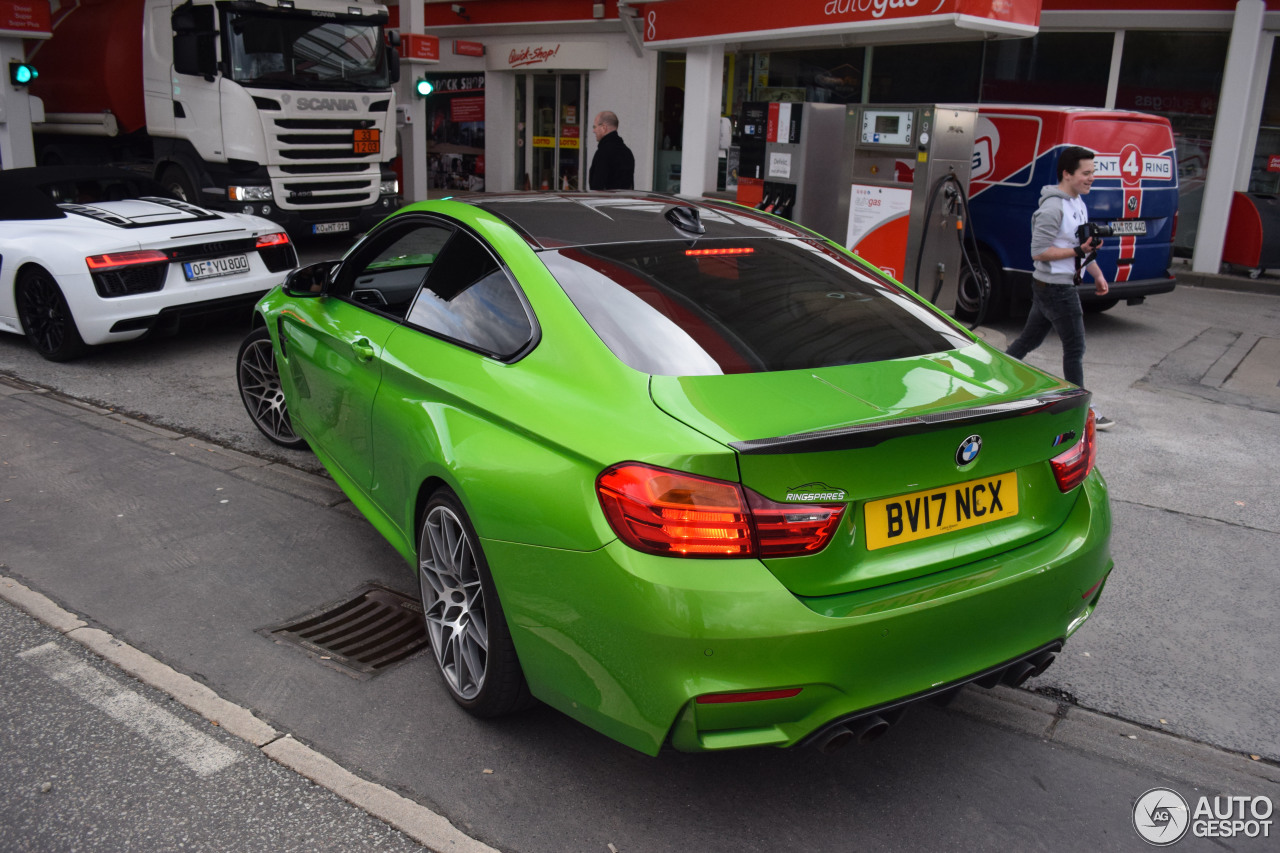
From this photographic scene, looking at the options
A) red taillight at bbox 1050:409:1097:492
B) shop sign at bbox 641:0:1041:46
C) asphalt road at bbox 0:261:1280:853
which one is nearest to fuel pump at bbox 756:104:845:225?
shop sign at bbox 641:0:1041:46

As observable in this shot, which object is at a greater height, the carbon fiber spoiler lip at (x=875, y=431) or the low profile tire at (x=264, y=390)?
the carbon fiber spoiler lip at (x=875, y=431)

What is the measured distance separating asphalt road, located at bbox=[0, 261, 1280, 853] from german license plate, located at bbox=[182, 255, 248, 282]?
118 cm

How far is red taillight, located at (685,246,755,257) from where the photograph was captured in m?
3.45

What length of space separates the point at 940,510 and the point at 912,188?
6.76m

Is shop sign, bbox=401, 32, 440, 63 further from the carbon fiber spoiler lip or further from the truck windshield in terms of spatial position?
the carbon fiber spoiler lip

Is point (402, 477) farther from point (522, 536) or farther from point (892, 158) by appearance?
point (892, 158)

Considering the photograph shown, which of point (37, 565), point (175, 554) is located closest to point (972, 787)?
point (175, 554)

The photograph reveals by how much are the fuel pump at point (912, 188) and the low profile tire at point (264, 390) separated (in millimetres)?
5558

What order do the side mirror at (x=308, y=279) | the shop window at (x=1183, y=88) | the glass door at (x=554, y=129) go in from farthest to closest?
the glass door at (x=554, y=129)
the shop window at (x=1183, y=88)
the side mirror at (x=308, y=279)

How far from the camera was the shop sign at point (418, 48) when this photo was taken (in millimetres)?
16688

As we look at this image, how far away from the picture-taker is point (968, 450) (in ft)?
8.74

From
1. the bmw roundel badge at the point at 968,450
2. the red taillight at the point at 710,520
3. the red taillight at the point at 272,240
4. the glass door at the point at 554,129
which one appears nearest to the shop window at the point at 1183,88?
the glass door at the point at 554,129

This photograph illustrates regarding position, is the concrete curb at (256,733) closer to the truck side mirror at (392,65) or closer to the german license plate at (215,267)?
the german license plate at (215,267)

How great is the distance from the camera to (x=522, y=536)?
2.77 m
